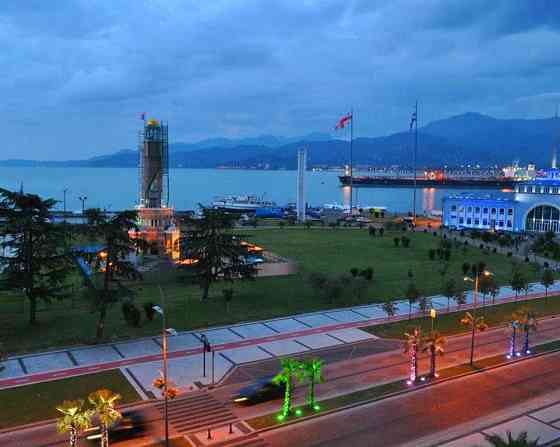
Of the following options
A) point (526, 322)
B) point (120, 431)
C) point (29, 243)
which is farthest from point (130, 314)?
point (526, 322)

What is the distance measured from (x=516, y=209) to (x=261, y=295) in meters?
71.5

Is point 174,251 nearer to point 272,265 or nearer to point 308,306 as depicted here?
point 272,265

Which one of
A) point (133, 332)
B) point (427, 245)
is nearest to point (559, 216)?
point (427, 245)

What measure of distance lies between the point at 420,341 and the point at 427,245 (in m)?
53.2

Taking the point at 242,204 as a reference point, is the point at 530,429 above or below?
below

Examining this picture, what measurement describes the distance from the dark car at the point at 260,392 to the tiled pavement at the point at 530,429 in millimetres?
7833

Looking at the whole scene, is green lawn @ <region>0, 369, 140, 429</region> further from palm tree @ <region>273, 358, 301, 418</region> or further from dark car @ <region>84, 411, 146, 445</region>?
palm tree @ <region>273, 358, 301, 418</region>

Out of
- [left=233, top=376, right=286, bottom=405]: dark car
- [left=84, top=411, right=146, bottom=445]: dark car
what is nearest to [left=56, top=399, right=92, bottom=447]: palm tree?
[left=84, top=411, right=146, bottom=445]: dark car

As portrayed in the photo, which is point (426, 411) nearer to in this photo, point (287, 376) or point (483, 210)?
point (287, 376)

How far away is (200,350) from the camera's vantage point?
32.2 m

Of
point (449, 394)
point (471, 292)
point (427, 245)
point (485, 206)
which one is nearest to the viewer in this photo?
point (449, 394)

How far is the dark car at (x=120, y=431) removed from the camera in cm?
2134

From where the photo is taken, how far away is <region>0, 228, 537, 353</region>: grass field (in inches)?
1385

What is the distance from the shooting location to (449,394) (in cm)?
2656
